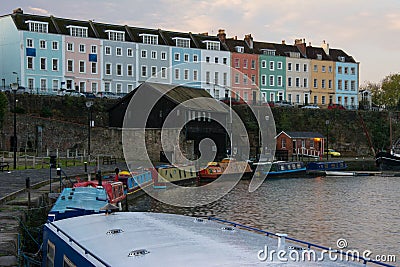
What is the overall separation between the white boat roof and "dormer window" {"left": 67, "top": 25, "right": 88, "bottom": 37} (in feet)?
172

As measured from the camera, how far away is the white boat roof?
7.33 m

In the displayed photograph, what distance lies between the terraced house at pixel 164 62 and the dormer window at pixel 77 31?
11cm

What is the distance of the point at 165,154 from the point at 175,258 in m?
41.1

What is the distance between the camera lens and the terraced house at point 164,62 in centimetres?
5800

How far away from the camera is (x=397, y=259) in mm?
17734

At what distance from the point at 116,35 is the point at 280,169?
84.7 feet

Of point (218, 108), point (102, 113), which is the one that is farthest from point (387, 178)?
point (102, 113)

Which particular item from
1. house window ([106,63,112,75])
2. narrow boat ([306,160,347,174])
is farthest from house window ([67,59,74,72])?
narrow boat ([306,160,347,174])

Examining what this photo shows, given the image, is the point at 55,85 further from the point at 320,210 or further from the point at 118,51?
the point at 320,210

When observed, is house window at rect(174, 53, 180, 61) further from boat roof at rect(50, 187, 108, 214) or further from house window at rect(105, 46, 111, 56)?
boat roof at rect(50, 187, 108, 214)

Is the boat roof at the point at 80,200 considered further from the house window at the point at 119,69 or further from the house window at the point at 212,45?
the house window at the point at 212,45

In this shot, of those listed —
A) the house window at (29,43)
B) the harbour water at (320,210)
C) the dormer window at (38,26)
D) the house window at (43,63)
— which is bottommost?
the harbour water at (320,210)

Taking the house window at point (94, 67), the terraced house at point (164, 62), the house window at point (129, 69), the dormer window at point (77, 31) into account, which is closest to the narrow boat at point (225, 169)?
the terraced house at point (164, 62)

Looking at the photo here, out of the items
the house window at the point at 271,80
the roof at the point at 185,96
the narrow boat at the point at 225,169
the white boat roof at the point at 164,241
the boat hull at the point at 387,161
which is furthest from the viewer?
the house window at the point at 271,80
